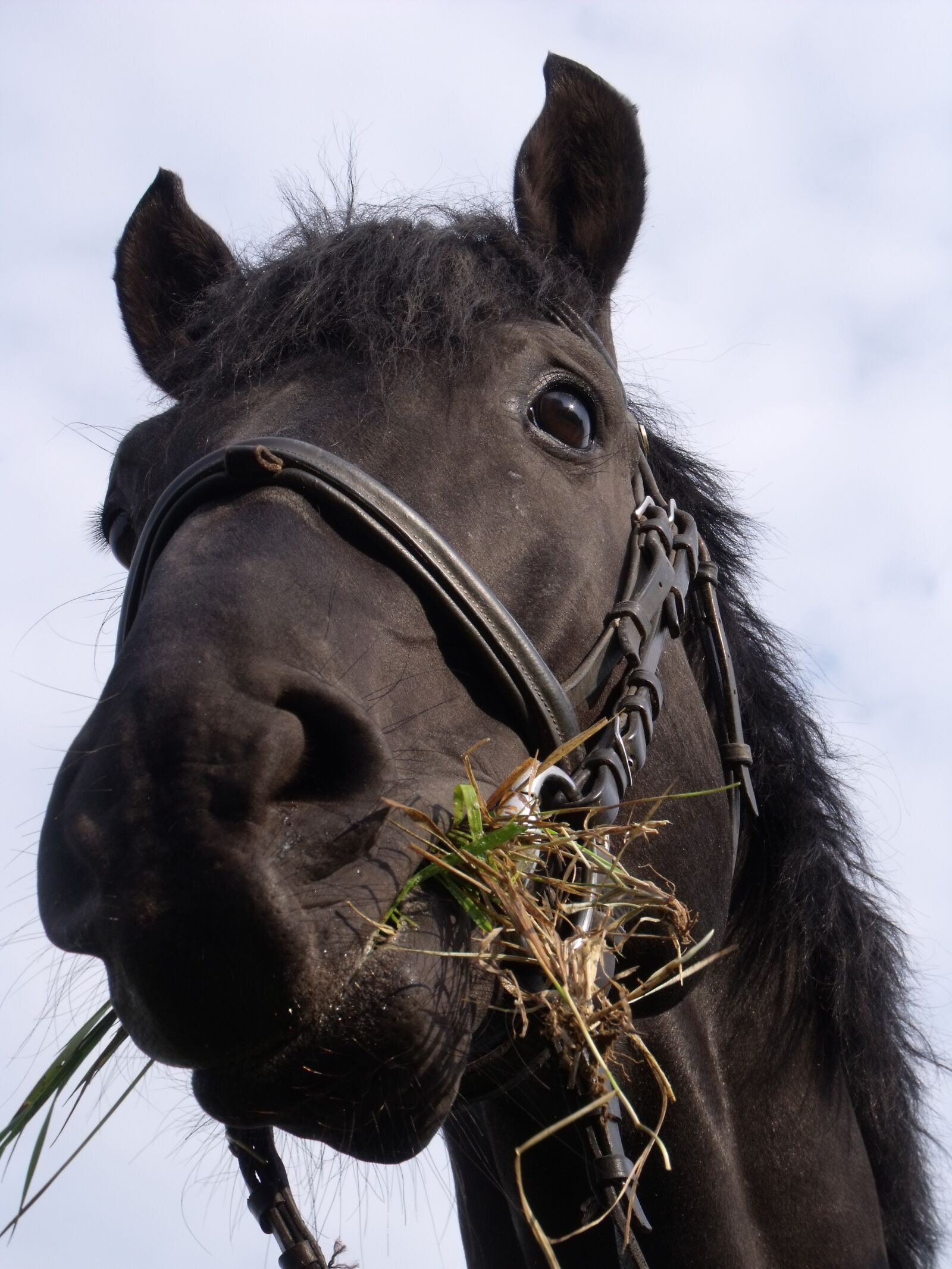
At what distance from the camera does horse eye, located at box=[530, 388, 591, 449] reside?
9.78 ft

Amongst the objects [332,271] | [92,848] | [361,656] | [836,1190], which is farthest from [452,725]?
[836,1190]

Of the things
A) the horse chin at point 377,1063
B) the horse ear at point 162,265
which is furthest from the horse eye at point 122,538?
the horse chin at point 377,1063

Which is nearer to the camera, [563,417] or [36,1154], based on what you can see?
[36,1154]

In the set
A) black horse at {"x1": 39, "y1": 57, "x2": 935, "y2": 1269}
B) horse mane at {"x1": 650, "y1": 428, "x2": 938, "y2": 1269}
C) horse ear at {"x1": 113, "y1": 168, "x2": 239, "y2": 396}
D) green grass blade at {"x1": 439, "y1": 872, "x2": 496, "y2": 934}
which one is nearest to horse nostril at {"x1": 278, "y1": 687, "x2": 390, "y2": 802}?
black horse at {"x1": 39, "y1": 57, "x2": 935, "y2": 1269}

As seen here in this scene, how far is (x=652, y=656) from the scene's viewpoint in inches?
114

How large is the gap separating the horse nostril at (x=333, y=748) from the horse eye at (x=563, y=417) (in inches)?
50.1

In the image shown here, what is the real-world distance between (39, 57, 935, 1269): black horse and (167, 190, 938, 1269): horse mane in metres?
0.01

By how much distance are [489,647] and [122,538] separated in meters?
1.53

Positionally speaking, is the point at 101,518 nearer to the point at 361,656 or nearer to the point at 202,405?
the point at 202,405

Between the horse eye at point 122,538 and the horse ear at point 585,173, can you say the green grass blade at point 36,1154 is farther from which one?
the horse ear at point 585,173

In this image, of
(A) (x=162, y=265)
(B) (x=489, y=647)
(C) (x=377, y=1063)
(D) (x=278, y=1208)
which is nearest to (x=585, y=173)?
(A) (x=162, y=265)

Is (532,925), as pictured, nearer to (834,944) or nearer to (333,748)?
(333,748)

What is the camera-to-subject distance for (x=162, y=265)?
4055mm

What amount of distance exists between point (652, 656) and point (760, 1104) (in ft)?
4.19
